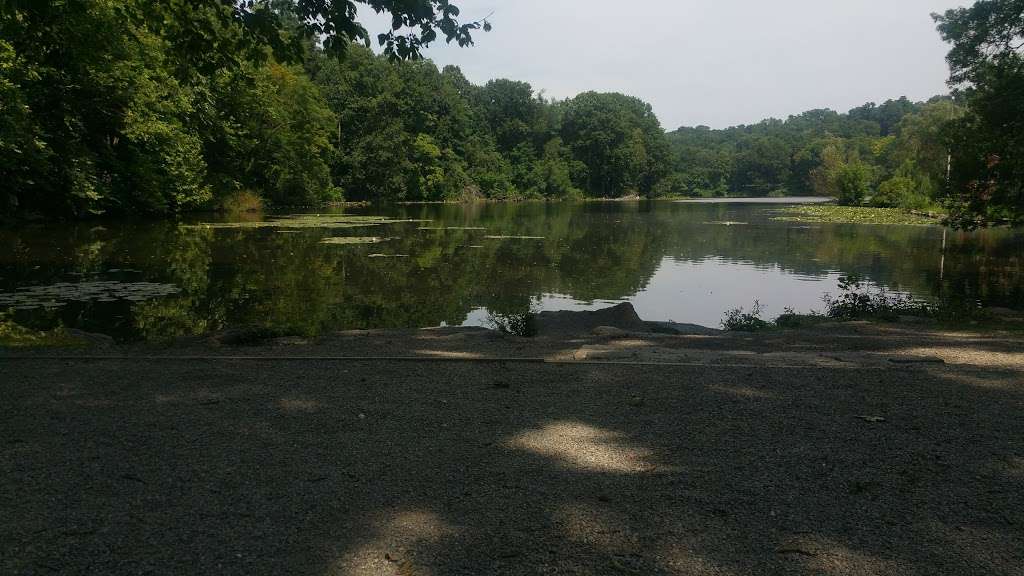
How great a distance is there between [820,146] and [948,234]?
11262 cm

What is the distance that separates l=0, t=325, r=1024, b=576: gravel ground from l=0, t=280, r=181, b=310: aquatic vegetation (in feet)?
24.2

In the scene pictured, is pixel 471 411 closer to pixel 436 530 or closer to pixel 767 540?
pixel 436 530

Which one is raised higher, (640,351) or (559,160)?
(559,160)

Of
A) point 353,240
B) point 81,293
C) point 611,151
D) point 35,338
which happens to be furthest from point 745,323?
point 611,151

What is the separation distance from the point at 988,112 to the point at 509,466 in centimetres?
1954

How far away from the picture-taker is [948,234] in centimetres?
3762

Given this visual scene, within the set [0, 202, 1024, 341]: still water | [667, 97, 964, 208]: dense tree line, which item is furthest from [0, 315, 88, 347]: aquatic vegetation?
[667, 97, 964, 208]: dense tree line

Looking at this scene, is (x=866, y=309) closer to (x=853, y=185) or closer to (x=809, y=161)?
(x=853, y=185)

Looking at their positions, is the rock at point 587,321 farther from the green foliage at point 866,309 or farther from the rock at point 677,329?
the green foliage at point 866,309

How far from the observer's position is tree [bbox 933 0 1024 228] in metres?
18.0

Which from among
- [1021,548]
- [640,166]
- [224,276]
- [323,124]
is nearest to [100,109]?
[224,276]

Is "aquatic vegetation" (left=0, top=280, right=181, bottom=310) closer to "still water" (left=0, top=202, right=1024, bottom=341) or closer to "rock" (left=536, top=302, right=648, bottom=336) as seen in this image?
"still water" (left=0, top=202, right=1024, bottom=341)

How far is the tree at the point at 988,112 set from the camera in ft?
59.2

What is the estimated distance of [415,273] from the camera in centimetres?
2030
